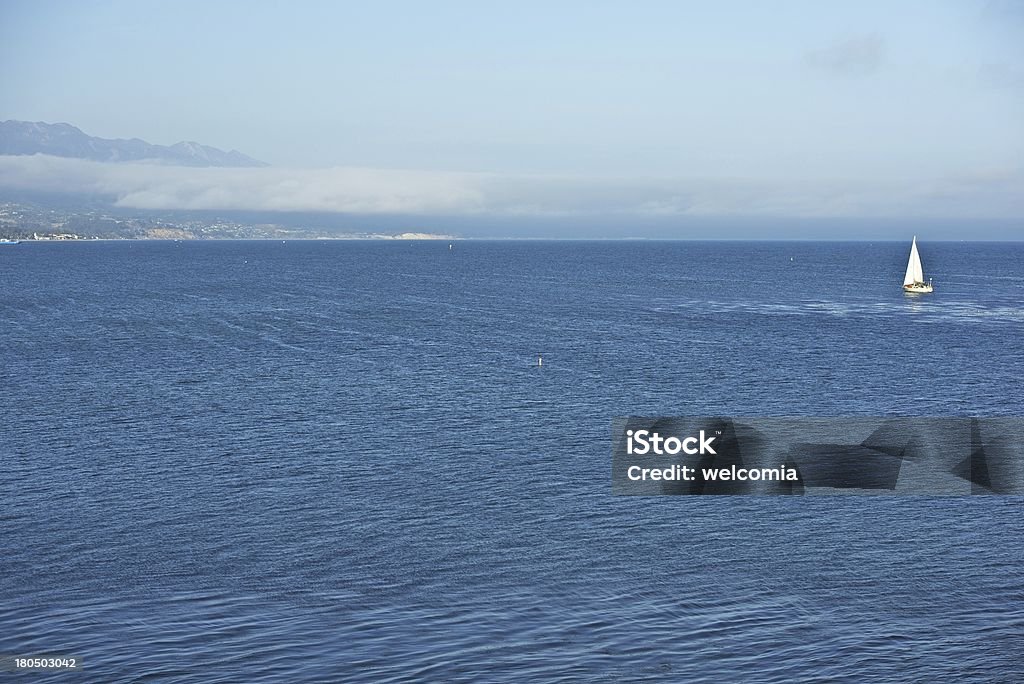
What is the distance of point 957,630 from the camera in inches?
1966

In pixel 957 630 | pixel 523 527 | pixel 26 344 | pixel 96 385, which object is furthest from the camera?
pixel 26 344

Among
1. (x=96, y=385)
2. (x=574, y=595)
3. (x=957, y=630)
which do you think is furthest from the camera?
(x=96, y=385)

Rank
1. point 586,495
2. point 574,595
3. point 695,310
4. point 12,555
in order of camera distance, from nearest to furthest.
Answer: point 574,595 < point 12,555 < point 586,495 < point 695,310

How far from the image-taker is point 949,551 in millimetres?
60031

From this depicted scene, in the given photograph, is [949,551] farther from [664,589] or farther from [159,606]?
[159,606]

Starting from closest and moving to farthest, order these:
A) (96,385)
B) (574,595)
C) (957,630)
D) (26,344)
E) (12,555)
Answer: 1. (957,630)
2. (574,595)
3. (12,555)
4. (96,385)
5. (26,344)

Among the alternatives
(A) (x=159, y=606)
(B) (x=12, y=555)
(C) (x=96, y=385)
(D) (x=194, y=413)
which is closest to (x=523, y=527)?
(A) (x=159, y=606)

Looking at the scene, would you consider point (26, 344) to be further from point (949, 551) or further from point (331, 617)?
point (949, 551)

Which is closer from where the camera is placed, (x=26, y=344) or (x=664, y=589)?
(x=664, y=589)

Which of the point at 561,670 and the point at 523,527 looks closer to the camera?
the point at 561,670

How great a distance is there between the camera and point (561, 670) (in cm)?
4534

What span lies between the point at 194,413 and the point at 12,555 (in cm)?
3583

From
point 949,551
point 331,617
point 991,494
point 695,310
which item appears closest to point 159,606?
point 331,617

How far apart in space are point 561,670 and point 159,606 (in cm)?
1905
